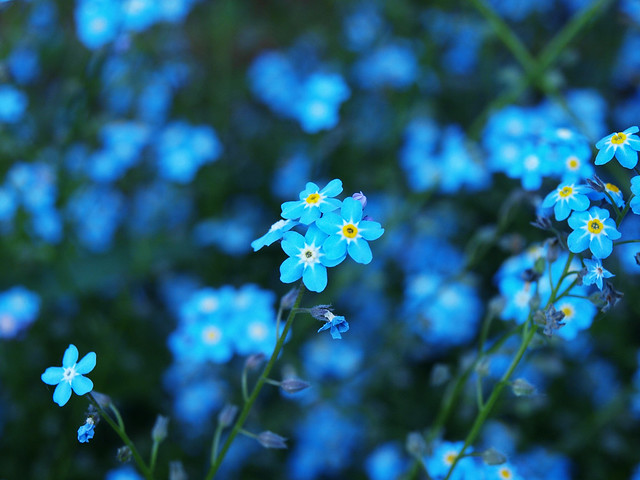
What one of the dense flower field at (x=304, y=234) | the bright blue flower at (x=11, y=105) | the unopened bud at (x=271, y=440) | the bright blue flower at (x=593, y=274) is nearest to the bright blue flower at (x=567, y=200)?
the bright blue flower at (x=593, y=274)

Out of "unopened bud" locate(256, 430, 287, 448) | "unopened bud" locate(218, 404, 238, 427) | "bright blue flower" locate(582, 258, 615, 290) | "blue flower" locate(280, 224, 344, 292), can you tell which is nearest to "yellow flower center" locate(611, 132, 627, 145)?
"bright blue flower" locate(582, 258, 615, 290)

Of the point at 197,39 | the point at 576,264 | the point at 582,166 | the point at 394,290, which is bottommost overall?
the point at 394,290

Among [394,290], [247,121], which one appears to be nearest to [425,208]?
[394,290]

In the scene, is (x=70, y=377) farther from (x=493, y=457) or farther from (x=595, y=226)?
(x=595, y=226)

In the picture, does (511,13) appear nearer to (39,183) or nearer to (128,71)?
(128,71)

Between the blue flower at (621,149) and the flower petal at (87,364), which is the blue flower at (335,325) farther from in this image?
the blue flower at (621,149)

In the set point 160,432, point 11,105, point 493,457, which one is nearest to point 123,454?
point 160,432
